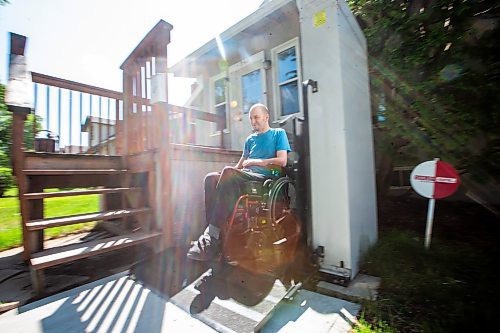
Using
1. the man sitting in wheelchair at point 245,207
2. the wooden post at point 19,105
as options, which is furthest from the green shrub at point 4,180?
the man sitting in wheelchair at point 245,207

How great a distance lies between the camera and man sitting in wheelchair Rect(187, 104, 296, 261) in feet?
5.77

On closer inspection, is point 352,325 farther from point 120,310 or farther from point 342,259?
point 120,310

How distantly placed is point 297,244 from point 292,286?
350 millimetres

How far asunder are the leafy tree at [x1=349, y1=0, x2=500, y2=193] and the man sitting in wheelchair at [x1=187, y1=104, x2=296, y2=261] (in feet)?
4.01

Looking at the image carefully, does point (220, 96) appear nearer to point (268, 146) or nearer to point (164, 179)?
point (164, 179)

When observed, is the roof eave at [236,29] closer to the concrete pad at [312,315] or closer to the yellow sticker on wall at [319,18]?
the yellow sticker on wall at [319,18]

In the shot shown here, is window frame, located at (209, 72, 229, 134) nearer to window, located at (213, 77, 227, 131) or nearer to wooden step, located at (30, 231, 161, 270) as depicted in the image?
window, located at (213, 77, 227, 131)

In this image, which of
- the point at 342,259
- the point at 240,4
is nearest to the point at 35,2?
the point at 240,4

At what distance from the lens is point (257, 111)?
2121 millimetres

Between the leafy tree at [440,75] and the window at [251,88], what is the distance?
2592 millimetres

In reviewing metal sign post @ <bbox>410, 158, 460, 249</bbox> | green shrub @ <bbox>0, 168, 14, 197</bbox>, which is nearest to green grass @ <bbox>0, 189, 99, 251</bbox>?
metal sign post @ <bbox>410, 158, 460, 249</bbox>

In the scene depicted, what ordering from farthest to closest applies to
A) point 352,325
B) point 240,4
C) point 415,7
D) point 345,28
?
point 240,4
point 415,7
point 345,28
point 352,325

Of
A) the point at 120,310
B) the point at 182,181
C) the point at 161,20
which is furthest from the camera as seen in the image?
the point at 182,181

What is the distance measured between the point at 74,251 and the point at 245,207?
1.35 metres
